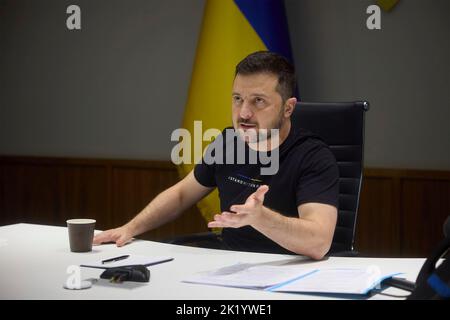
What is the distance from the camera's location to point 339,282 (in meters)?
1.52

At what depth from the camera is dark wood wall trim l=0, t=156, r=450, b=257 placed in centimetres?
363

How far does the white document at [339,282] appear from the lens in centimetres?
146

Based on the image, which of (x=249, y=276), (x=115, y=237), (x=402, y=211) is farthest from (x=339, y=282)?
(x=402, y=211)

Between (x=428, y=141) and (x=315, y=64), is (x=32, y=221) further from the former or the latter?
(x=428, y=141)

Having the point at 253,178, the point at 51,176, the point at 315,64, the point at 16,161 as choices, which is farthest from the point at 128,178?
the point at 253,178

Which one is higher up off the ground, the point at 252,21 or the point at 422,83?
the point at 252,21

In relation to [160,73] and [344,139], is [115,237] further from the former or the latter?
[160,73]

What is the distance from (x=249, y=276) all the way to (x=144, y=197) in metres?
2.81

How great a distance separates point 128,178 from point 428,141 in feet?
6.39

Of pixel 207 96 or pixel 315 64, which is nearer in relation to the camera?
pixel 207 96

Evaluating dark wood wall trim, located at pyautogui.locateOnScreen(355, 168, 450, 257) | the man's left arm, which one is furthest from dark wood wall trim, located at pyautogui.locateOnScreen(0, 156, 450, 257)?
the man's left arm

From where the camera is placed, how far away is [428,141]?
3.59 meters

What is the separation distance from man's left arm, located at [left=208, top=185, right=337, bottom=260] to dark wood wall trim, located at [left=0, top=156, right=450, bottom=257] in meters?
1.88

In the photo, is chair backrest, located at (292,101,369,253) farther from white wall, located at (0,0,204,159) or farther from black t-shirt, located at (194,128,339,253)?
white wall, located at (0,0,204,159)
